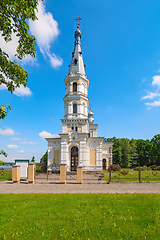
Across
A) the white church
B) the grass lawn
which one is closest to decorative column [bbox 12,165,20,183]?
the grass lawn

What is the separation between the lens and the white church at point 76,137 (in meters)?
26.0

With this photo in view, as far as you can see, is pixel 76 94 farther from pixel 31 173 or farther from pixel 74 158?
pixel 31 173

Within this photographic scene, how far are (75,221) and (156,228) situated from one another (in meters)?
2.74

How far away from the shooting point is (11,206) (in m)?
7.10

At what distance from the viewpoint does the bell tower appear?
27.6 m

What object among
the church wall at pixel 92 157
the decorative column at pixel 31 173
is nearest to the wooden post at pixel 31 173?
the decorative column at pixel 31 173

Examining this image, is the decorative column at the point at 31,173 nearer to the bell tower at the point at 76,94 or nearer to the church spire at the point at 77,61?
the bell tower at the point at 76,94

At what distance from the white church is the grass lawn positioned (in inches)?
722

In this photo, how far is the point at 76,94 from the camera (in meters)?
28.2

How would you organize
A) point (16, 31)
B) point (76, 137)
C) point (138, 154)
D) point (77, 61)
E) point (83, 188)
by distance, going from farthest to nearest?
point (138, 154) → point (77, 61) → point (76, 137) → point (83, 188) → point (16, 31)

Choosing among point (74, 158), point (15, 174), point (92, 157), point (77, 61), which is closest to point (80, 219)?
point (15, 174)

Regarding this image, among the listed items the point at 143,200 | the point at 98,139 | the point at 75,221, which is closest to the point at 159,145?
the point at 98,139

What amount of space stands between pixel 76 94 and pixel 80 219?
2404 centimetres

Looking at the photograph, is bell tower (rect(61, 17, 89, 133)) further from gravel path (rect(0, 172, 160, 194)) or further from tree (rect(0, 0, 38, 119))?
tree (rect(0, 0, 38, 119))
